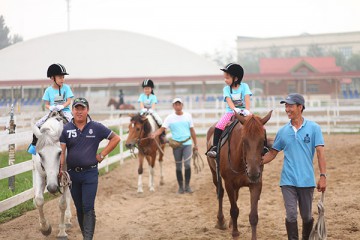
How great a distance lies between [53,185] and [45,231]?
1.29 meters

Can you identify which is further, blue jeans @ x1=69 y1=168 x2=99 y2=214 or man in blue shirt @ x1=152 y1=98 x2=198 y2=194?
man in blue shirt @ x1=152 y1=98 x2=198 y2=194

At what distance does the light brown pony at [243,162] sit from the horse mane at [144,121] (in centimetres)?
394

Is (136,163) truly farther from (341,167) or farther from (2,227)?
(2,227)

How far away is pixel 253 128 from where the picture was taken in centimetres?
579

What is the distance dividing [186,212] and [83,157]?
3429 mm

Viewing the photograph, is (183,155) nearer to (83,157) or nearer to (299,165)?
(83,157)

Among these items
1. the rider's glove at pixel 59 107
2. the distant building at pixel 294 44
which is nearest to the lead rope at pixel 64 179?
the rider's glove at pixel 59 107

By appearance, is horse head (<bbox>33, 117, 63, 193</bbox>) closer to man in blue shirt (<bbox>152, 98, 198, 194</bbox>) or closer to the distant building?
man in blue shirt (<bbox>152, 98, 198, 194</bbox>)

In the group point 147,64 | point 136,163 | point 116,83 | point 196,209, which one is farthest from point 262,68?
point 196,209

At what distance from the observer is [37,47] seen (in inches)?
2266

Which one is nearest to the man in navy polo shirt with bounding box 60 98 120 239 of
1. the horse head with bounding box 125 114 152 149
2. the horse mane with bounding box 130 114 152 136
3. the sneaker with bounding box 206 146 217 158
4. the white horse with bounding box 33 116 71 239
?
the white horse with bounding box 33 116 71 239

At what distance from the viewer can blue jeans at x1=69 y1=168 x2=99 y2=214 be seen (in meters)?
5.89

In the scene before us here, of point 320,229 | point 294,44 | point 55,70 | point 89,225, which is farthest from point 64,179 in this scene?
point 294,44

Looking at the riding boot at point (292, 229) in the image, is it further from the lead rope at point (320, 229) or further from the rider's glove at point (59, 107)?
the rider's glove at point (59, 107)
